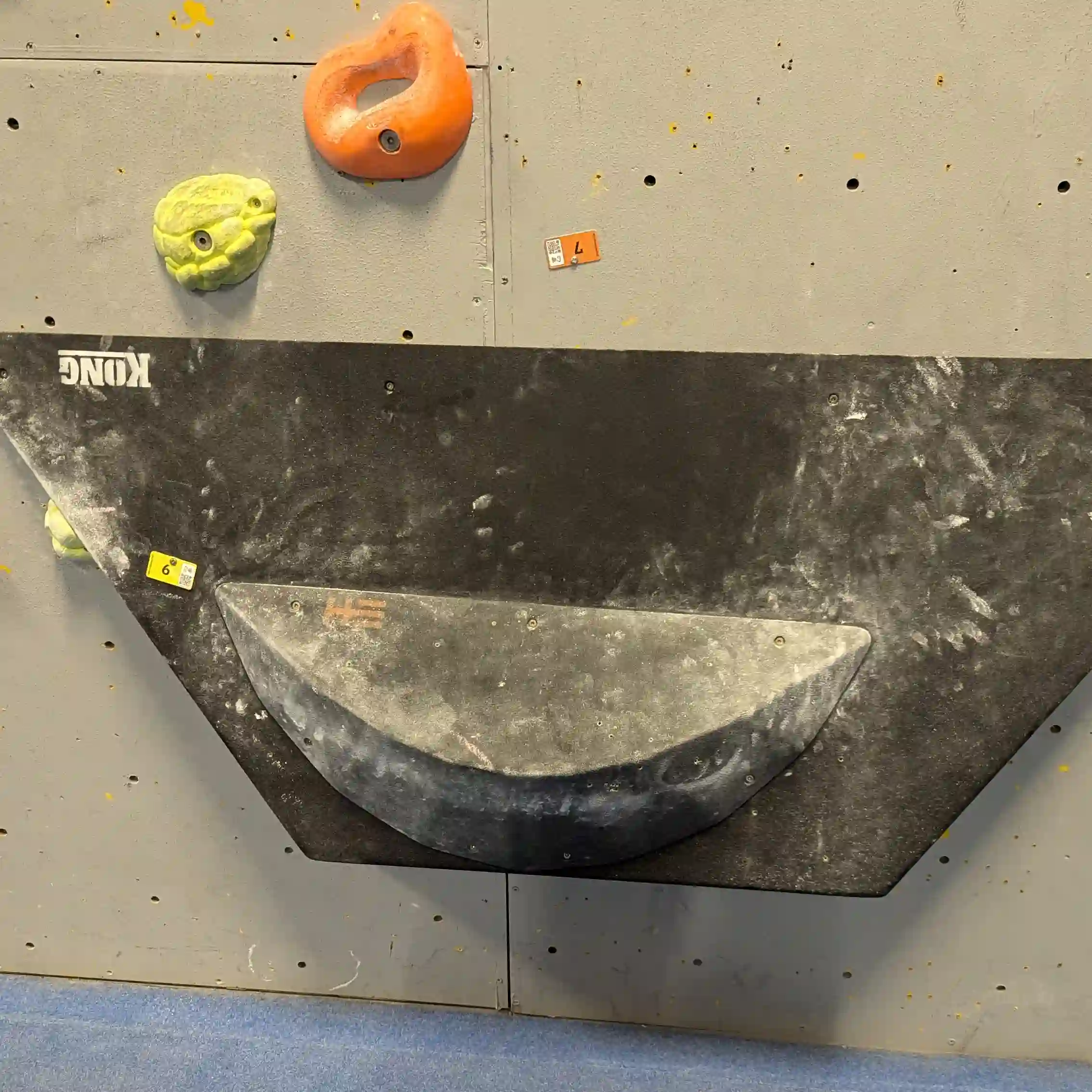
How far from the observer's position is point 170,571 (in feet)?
3.16

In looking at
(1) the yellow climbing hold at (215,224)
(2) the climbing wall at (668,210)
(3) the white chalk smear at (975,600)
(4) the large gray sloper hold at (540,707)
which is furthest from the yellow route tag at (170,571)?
(3) the white chalk smear at (975,600)

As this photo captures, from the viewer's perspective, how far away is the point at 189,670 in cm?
97

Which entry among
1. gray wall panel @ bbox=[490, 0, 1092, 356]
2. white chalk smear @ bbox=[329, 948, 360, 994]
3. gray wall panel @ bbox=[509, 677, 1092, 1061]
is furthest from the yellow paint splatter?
white chalk smear @ bbox=[329, 948, 360, 994]

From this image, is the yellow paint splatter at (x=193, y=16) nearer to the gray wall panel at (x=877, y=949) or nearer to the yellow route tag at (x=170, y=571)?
the yellow route tag at (x=170, y=571)

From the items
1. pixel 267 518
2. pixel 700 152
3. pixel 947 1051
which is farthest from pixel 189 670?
pixel 947 1051

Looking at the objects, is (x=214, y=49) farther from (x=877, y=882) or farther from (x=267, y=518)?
(x=877, y=882)

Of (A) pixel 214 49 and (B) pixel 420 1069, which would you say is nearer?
(A) pixel 214 49

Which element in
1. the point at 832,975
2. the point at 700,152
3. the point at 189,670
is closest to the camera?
the point at 700,152

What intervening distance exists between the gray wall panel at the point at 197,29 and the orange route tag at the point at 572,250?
20 cm

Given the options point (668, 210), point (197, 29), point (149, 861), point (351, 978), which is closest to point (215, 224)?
point (197, 29)

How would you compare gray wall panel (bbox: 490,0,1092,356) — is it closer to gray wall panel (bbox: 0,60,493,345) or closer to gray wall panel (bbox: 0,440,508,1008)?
gray wall panel (bbox: 0,60,493,345)

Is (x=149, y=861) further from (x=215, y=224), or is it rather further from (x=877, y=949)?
(x=877, y=949)

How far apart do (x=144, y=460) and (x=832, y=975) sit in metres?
1.17

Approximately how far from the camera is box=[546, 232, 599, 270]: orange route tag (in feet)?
2.92
